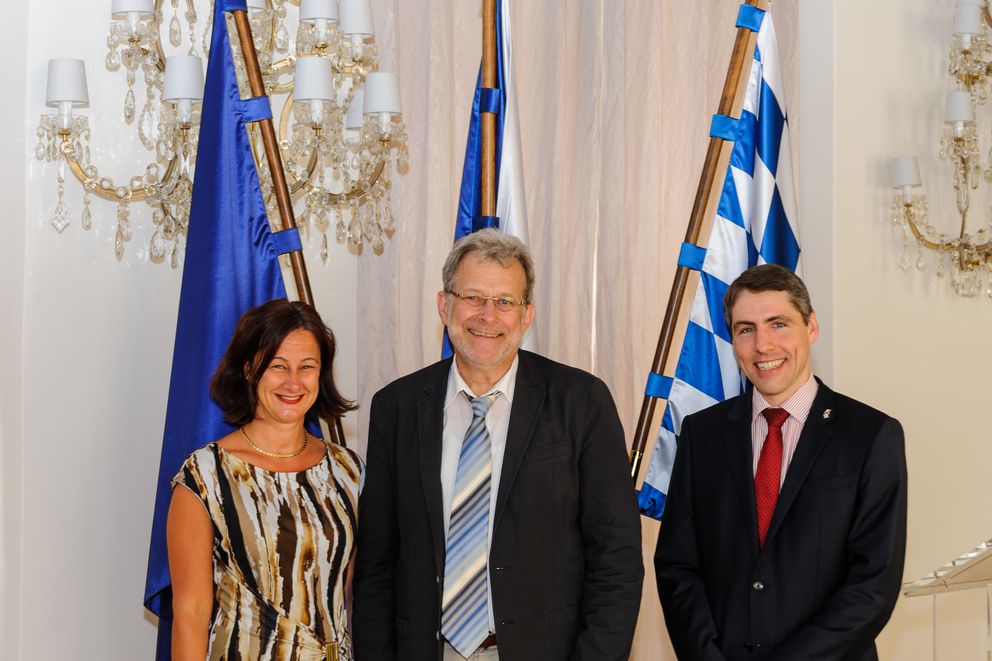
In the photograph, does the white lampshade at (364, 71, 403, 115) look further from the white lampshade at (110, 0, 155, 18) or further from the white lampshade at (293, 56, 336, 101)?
the white lampshade at (110, 0, 155, 18)

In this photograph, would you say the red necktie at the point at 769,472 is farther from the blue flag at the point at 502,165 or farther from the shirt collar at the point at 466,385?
the blue flag at the point at 502,165

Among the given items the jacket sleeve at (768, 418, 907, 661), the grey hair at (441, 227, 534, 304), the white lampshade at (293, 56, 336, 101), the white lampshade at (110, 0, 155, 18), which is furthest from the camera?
the white lampshade at (293, 56, 336, 101)

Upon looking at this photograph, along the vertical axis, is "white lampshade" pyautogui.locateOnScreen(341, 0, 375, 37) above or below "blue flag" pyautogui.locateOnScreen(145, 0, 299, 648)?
above

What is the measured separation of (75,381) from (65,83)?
3.08ft

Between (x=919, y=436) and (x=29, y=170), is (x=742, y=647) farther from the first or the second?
(x=29, y=170)

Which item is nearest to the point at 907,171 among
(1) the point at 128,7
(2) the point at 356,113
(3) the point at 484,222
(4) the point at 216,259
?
(3) the point at 484,222

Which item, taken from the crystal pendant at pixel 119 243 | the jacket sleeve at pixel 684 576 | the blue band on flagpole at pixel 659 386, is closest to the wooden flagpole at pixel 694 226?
the blue band on flagpole at pixel 659 386

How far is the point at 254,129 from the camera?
147 inches

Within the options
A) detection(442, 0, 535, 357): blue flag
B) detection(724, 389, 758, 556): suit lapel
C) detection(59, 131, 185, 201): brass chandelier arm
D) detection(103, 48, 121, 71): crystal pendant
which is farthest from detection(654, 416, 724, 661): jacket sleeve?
detection(103, 48, 121, 71): crystal pendant

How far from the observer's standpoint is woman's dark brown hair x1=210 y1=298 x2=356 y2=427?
2.78 m

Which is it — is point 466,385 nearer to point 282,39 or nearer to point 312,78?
point 312,78

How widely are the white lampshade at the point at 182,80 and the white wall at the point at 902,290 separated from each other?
2288 millimetres

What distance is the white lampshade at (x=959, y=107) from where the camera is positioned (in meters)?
4.30

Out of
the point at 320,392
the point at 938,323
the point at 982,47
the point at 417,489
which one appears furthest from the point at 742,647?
the point at 982,47
